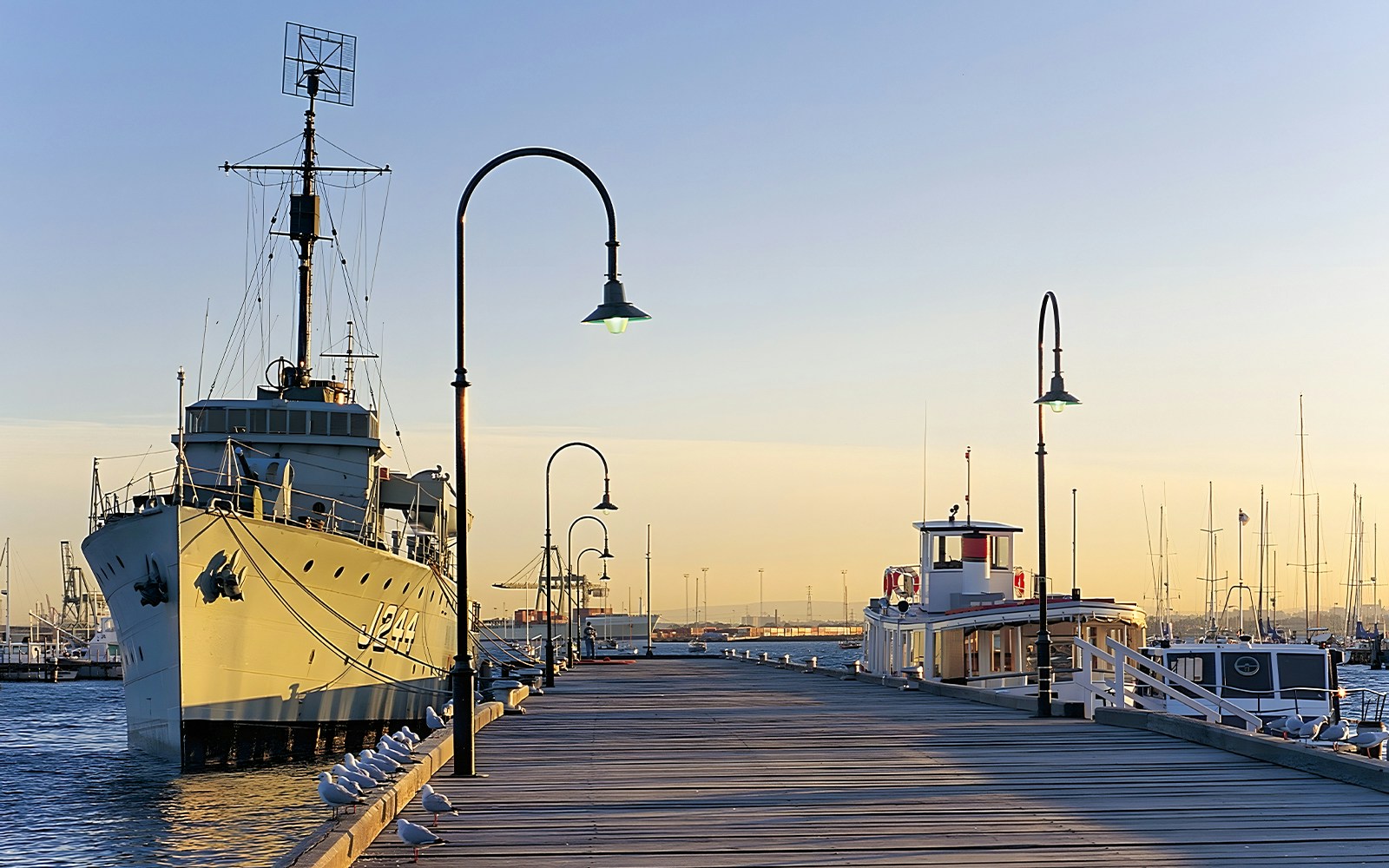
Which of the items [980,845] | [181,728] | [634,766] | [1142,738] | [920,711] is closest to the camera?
[980,845]

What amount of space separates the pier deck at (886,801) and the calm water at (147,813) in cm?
721

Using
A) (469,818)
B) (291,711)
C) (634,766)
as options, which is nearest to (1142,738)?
(634,766)

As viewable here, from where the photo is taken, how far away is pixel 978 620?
34.6m

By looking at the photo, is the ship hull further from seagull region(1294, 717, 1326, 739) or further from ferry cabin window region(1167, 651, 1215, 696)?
seagull region(1294, 717, 1326, 739)

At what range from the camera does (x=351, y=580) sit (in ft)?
106

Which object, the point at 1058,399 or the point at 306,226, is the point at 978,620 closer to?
the point at 1058,399

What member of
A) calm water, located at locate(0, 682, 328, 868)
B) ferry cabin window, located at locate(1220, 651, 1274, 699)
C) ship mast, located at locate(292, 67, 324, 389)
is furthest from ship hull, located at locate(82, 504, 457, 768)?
ferry cabin window, located at locate(1220, 651, 1274, 699)

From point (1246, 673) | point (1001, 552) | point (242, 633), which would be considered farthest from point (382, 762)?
point (1001, 552)

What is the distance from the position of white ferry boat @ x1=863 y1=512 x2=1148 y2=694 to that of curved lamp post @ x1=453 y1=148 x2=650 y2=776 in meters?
19.2

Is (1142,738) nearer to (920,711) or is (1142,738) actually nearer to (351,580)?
(920,711)

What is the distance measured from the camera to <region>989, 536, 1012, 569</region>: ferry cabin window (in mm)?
41094

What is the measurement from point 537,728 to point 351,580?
13.7 m

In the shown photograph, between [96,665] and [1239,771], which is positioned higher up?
[1239,771]

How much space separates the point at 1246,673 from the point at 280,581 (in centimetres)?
1909
